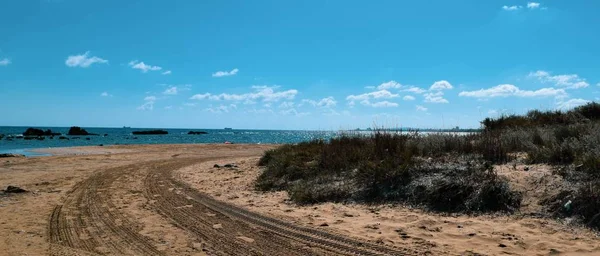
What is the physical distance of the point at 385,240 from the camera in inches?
234

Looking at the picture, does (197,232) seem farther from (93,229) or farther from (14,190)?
(14,190)

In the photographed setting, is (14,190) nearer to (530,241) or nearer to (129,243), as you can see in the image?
(129,243)

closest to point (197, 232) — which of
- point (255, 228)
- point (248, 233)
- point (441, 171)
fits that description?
point (248, 233)

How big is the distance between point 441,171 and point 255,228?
14.7 ft

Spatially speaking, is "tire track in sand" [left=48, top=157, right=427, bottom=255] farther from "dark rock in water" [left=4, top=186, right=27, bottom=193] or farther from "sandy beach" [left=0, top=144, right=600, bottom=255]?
"dark rock in water" [left=4, top=186, right=27, bottom=193]

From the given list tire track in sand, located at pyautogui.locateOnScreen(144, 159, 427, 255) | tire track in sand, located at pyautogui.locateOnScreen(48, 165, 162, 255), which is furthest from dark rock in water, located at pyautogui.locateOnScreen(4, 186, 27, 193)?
tire track in sand, located at pyautogui.locateOnScreen(144, 159, 427, 255)

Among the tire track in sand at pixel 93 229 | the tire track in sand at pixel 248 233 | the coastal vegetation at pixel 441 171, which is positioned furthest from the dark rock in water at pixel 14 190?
the coastal vegetation at pixel 441 171

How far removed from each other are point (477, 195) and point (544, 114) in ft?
40.7

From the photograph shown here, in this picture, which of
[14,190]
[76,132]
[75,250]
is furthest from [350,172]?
[76,132]

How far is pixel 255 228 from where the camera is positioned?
6848 mm

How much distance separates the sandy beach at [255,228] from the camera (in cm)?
556

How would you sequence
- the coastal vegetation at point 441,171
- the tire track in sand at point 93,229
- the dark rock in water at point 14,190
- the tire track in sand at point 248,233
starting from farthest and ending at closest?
the dark rock in water at point 14,190 → the coastal vegetation at point 441,171 → the tire track in sand at point 93,229 → the tire track in sand at point 248,233

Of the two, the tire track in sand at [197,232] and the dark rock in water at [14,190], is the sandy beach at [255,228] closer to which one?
the tire track in sand at [197,232]

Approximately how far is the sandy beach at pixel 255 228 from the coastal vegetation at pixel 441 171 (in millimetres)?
403
